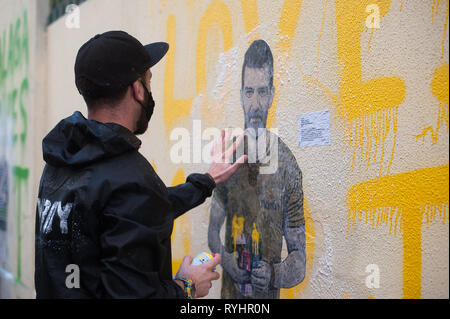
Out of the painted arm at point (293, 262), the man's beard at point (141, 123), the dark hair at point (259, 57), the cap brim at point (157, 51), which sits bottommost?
the painted arm at point (293, 262)

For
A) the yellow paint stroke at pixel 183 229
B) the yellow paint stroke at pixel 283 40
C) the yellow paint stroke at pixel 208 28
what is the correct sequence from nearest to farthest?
the yellow paint stroke at pixel 283 40, the yellow paint stroke at pixel 208 28, the yellow paint stroke at pixel 183 229

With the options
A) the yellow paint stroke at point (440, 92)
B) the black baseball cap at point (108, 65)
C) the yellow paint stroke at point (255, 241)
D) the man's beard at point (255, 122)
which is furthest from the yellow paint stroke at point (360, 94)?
the black baseball cap at point (108, 65)

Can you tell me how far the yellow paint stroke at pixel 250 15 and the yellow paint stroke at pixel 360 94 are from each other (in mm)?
513

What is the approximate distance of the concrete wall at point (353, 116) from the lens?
137 cm

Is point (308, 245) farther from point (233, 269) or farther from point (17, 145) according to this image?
point (17, 145)

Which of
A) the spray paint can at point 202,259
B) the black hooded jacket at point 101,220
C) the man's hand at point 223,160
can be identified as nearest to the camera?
the black hooded jacket at point 101,220

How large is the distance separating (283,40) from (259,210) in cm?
82

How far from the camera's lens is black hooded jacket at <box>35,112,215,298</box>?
1.29 metres

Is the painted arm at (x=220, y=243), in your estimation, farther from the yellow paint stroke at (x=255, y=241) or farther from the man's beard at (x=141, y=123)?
the man's beard at (x=141, y=123)

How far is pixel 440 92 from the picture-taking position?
1.33 metres

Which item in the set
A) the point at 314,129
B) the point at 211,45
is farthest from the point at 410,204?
the point at 211,45

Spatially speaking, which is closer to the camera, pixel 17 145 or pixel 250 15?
pixel 250 15

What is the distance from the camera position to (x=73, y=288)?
4.56ft

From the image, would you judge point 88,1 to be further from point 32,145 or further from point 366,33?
point 366,33
